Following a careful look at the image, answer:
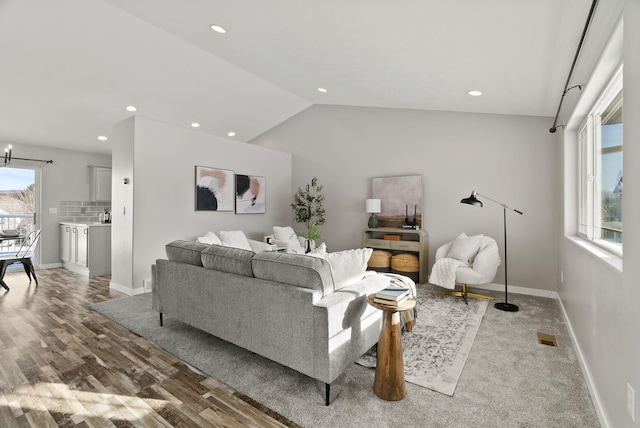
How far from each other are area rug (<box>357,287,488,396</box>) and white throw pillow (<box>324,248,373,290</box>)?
0.68 meters

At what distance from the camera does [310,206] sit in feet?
21.9

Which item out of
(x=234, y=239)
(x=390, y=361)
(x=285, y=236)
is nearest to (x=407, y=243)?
(x=285, y=236)

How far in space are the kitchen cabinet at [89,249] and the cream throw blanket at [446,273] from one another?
552 centimetres

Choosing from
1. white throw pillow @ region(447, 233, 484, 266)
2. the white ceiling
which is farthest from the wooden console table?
the white ceiling

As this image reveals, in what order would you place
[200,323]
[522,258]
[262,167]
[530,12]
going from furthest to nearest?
[262,167], [522,258], [200,323], [530,12]

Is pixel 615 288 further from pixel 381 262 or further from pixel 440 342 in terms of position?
pixel 381 262

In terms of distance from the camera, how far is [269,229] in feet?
21.9

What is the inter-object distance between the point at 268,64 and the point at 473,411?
14.1 ft

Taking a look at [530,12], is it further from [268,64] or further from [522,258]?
[522,258]

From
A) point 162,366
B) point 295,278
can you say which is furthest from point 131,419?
point 295,278

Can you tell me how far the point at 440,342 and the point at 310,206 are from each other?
168 inches

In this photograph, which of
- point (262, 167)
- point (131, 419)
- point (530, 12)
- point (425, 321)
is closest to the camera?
point (131, 419)

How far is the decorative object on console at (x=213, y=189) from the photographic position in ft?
17.0

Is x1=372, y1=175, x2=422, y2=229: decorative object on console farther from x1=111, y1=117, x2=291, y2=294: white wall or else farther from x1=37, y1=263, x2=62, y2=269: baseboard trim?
x1=37, y1=263, x2=62, y2=269: baseboard trim
